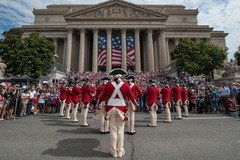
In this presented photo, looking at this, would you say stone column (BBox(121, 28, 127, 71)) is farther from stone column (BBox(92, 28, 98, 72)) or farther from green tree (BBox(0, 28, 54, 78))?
green tree (BBox(0, 28, 54, 78))

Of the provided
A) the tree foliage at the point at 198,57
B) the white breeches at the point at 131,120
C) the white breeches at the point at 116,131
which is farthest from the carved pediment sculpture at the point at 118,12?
the white breeches at the point at 116,131

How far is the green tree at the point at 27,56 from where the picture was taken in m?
30.0

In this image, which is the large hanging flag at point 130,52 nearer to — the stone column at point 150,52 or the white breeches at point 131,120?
the stone column at point 150,52

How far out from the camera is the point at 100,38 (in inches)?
1868

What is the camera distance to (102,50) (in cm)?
4606

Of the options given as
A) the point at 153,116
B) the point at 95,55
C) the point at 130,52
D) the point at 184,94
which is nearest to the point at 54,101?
the point at 153,116

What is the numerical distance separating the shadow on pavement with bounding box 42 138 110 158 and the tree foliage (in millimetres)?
31474

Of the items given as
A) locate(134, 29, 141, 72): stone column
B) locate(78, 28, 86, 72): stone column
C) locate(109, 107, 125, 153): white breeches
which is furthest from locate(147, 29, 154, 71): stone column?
locate(109, 107, 125, 153): white breeches

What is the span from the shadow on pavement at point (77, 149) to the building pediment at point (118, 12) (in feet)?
149

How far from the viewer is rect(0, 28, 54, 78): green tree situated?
3000cm

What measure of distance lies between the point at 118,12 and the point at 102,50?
1181 centimetres

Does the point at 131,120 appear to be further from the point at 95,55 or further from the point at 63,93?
the point at 95,55

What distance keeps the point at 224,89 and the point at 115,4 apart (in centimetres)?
4158

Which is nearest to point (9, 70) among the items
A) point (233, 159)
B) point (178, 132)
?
point (178, 132)
